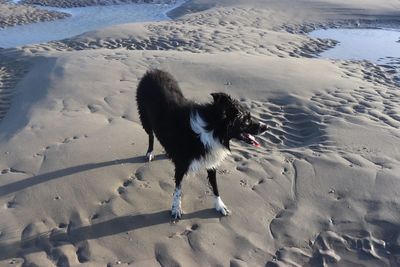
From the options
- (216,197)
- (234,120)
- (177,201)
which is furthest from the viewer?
(216,197)

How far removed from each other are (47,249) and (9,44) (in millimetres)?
12026

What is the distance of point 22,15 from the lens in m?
18.8

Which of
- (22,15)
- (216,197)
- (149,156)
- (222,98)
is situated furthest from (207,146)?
(22,15)

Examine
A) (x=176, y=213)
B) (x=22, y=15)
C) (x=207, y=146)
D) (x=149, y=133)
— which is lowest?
(x=22, y=15)

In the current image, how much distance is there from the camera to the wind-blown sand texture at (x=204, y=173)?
185 inches

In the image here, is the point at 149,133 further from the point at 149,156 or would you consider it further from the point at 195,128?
the point at 195,128

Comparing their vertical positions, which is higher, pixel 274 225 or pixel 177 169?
pixel 177 169

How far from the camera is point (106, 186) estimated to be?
559cm

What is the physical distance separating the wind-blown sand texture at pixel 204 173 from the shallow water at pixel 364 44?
1.99 meters

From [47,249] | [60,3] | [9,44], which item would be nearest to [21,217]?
[47,249]

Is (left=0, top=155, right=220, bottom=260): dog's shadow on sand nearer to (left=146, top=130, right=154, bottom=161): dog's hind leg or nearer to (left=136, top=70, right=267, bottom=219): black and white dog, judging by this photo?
Result: (left=136, top=70, right=267, bottom=219): black and white dog

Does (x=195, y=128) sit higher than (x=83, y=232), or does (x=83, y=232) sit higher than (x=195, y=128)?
(x=195, y=128)

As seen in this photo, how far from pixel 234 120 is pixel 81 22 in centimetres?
1562

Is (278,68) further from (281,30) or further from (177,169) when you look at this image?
(281,30)
